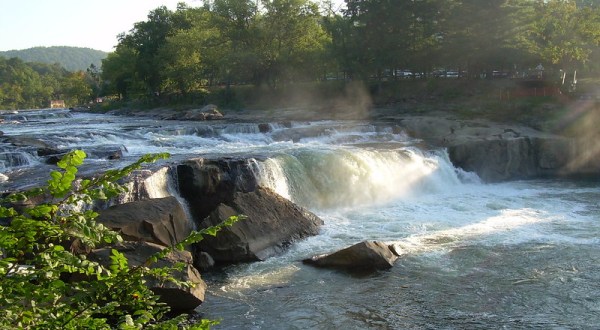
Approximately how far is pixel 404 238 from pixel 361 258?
9.74 ft

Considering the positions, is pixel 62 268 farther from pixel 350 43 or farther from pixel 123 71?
pixel 123 71

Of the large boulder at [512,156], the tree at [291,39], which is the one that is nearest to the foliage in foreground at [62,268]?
the large boulder at [512,156]

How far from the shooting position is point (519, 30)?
3528cm

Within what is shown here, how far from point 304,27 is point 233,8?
22.1ft

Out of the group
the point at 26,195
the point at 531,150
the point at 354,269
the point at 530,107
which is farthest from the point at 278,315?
the point at 530,107

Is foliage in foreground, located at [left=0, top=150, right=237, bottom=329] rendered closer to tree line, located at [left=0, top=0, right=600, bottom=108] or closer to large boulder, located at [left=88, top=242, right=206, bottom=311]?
large boulder, located at [left=88, top=242, right=206, bottom=311]

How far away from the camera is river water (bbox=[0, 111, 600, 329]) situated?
10.4 meters

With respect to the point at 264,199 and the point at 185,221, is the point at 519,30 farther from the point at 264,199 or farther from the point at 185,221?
the point at 185,221

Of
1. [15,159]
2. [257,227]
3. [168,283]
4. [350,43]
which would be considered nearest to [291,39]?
[350,43]

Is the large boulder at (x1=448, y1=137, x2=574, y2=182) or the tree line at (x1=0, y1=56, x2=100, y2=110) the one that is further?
the tree line at (x1=0, y1=56, x2=100, y2=110)

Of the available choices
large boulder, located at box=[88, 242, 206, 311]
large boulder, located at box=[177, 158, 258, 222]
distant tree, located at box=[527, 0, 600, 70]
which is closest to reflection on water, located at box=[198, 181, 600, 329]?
large boulder, located at box=[88, 242, 206, 311]

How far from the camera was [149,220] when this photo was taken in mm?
12781

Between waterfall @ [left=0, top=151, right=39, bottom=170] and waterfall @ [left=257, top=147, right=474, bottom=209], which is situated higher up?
waterfall @ [left=0, top=151, right=39, bottom=170]

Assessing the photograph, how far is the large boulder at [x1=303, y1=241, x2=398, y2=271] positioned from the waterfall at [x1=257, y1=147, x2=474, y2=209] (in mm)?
5952
